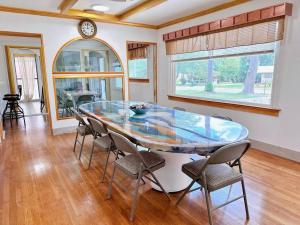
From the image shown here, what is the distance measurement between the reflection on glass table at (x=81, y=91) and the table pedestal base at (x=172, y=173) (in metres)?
3.02

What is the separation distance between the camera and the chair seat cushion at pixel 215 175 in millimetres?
1722

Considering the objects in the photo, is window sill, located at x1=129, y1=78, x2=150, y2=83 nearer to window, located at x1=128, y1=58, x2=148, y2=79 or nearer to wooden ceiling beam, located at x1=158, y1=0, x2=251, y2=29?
window, located at x1=128, y1=58, x2=148, y2=79

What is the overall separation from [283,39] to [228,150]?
233cm

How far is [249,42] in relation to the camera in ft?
11.1

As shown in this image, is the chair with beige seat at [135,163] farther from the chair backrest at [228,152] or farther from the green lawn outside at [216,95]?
the green lawn outside at [216,95]

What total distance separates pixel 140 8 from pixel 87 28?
4.39ft

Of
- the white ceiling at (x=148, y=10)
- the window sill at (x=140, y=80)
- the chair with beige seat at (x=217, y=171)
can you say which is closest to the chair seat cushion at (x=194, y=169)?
the chair with beige seat at (x=217, y=171)

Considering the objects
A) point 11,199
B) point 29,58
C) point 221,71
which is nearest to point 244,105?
point 221,71

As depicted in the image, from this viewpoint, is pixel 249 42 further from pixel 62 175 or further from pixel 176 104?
pixel 62 175

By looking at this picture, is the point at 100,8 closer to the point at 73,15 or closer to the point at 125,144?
the point at 73,15

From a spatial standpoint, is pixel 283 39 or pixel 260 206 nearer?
pixel 260 206

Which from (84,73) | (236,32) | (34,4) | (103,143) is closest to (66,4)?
(34,4)

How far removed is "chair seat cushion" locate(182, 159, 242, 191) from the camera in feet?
5.65

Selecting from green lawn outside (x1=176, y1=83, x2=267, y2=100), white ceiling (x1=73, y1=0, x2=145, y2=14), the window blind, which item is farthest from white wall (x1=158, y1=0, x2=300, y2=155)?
white ceiling (x1=73, y1=0, x2=145, y2=14)
